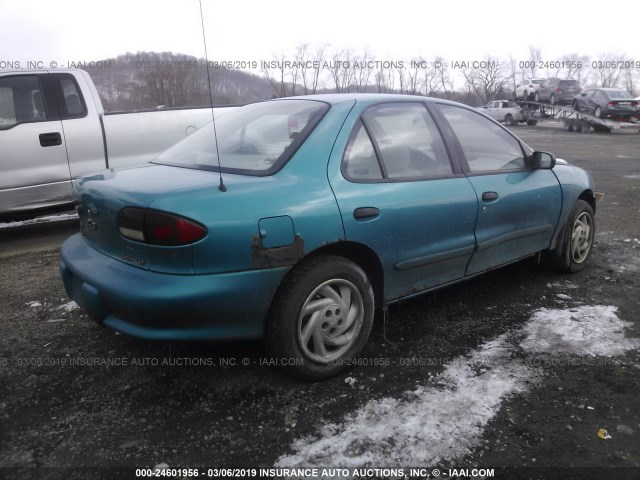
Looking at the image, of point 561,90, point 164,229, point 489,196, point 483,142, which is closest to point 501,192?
point 489,196

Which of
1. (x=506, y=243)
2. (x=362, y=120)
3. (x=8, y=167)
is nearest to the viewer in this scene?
(x=362, y=120)

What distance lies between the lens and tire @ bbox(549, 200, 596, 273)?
13.8ft

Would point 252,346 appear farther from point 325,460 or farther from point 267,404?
point 325,460

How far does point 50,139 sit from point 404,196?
14.9 feet

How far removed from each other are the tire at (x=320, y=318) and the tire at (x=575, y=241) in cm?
214

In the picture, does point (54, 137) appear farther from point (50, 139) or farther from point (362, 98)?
point (362, 98)

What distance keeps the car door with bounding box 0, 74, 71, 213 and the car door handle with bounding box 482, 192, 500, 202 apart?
15.3 feet

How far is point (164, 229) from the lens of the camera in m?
2.31

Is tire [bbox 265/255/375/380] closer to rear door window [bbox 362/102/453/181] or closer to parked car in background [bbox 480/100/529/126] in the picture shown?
rear door window [bbox 362/102/453/181]

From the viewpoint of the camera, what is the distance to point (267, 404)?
2.55 meters

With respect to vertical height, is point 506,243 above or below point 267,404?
above

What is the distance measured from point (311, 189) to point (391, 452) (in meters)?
1.27

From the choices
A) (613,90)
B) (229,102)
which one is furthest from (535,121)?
(229,102)

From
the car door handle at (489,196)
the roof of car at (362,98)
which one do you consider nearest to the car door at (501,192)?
the car door handle at (489,196)
